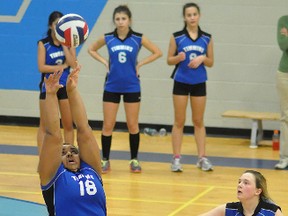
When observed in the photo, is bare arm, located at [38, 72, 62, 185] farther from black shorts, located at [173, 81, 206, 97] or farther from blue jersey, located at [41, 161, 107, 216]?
black shorts, located at [173, 81, 206, 97]

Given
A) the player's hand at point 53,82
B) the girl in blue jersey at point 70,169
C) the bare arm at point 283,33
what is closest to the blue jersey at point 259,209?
the girl in blue jersey at point 70,169

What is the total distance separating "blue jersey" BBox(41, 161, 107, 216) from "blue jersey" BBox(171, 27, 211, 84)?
450 centimetres

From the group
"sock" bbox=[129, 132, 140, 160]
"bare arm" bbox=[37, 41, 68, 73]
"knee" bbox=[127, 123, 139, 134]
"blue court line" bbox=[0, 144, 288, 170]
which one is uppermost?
"bare arm" bbox=[37, 41, 68, 73]

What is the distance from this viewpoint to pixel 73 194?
18.5 feet

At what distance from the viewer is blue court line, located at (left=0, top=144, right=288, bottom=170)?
1073 centimetres

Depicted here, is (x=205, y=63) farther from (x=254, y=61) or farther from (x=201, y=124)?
(x=254, y=61)

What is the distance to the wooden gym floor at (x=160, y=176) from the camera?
8602mm

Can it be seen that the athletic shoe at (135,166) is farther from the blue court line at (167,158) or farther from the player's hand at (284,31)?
the player's hand at (284,31)

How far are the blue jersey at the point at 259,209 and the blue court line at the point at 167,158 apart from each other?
4.79m

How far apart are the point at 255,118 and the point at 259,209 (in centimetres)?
632

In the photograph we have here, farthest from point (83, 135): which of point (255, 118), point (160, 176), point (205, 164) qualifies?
point (255, 118)

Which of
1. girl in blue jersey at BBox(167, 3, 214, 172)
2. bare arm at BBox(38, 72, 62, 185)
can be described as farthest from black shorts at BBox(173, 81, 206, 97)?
bare arm at BBox(38, 72, 62, 185)

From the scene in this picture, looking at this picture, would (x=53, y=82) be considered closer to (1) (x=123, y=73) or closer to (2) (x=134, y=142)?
(1) (x=123, y=73)

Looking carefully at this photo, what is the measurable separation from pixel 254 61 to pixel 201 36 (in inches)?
102
